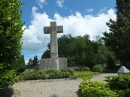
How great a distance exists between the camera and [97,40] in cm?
6562

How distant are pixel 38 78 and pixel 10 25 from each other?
7.21 metres

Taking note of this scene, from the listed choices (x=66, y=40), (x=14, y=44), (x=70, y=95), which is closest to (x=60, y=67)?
(x=70, y=95)

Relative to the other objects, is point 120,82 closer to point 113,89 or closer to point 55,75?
point 113,89

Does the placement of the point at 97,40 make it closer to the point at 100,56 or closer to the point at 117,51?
the point at 100,56

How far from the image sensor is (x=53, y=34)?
16688mm

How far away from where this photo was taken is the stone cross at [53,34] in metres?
16.3

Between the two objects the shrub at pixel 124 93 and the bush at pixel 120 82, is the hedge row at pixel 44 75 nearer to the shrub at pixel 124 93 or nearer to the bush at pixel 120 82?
the bush at pixel 120 82

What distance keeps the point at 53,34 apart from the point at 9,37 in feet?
30.4

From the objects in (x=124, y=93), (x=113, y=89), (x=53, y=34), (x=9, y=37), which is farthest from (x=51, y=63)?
(x=124, y=93)

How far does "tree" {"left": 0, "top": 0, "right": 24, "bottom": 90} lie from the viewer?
23.8ft

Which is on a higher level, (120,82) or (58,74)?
(58,74)

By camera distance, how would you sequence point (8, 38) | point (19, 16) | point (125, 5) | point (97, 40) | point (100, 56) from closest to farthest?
1. point (8, 38)
2. point (19, 16)
3. point (125, 5)
4. point (100, 56)
5. point (97, 40)

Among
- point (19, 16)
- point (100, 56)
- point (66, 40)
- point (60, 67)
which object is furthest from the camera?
point (66, 40)

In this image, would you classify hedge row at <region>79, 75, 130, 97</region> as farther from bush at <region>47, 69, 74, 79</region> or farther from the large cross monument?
the large cross monument
